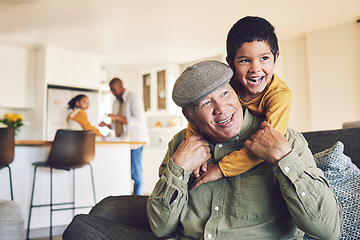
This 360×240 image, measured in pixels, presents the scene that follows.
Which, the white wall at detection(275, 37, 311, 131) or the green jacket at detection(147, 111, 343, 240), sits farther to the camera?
the white wall at detection(275, 37, 311, 131)

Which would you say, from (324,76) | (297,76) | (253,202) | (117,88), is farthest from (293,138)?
(297,76)

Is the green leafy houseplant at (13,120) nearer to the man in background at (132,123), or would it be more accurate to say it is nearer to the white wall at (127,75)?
the man in background at (132,123)

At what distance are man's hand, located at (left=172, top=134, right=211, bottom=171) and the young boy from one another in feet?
0.25

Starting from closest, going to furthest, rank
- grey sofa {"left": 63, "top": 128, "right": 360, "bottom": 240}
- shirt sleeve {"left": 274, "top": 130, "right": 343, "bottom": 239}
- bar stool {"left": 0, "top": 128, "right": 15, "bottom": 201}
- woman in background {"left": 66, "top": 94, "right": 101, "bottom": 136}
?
Answer: shirt sleeve {"left": 274, "top": 130, "right": 343, "bottom": 239} → grey sofa {"left": 63, "top": 128, "right": 360, "bottom": 240} → bar stool {"left": 0, "top": 128, "right": 15, "bottom": 201} → woman in background {"left": 66, "top": 94, "right": 101, "bottom": 136}

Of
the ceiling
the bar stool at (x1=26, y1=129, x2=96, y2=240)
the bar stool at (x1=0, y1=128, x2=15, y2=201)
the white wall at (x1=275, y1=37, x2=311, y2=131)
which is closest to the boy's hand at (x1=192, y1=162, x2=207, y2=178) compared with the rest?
the bar stool at (x1=0, y1=128, x2=15, y2=201)

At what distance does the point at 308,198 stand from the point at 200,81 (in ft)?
1.49

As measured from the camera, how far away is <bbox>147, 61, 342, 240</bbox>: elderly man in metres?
1.02

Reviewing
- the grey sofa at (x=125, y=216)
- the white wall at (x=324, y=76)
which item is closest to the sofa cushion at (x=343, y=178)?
the grey sofa at (x=125, y=216)

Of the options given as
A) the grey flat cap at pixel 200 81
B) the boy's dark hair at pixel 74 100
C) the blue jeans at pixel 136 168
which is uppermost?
the boy's dark hair at pixel 74 100

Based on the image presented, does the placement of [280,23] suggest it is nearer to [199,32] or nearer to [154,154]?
[199,32]

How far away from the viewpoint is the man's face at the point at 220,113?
3.78 feet

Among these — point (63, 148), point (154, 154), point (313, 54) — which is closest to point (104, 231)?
point (63, 148)

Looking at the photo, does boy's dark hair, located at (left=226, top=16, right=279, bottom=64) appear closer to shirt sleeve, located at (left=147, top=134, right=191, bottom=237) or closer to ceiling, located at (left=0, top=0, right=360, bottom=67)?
shirt sleeve, located at (left=147, top=134, right=191, bottom=237)

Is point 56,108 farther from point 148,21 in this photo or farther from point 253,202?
point 253,202
